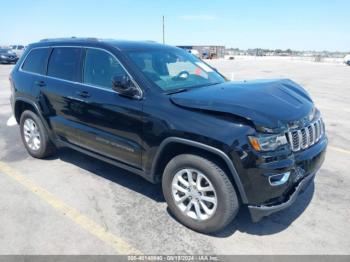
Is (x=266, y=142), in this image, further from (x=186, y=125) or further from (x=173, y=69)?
(x=173, y=69)

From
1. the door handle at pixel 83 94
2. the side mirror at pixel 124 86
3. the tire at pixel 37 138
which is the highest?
the side mirror at pixel 124 86

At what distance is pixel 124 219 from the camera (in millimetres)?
3635

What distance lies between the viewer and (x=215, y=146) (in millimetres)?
2994

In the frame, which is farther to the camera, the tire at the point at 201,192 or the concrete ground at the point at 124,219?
the concrete ground at the point at 124,219

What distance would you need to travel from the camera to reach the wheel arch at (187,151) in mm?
2979

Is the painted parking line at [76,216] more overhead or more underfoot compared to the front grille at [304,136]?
more underfoot

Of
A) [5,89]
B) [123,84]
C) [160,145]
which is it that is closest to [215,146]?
[160,145]

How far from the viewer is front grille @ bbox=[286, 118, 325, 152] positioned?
3.09 meters

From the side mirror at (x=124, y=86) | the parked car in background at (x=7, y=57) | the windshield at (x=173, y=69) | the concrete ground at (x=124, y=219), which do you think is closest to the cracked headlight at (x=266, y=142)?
the concrete ground at (x=124, y=219)

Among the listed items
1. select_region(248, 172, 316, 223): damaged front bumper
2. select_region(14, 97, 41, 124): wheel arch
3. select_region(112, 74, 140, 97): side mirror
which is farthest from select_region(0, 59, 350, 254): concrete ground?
select_region(112, 74, 140, 97): side mirror

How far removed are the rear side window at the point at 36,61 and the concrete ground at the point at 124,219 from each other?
1.49 metres

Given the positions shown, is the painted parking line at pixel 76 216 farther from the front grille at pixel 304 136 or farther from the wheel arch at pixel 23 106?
the front grille at pixel 304 136

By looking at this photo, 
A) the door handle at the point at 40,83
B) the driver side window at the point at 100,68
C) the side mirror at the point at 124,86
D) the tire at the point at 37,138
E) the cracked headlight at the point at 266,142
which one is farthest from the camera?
the tire at the point at 37,138

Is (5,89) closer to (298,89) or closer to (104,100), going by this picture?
(104,100)
